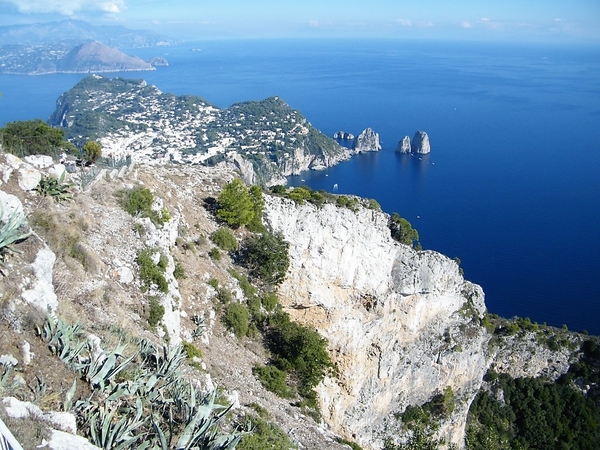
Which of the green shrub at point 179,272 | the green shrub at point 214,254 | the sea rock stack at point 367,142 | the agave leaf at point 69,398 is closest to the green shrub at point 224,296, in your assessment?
the green shrub at point 179,272

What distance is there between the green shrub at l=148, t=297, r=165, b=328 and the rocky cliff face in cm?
958

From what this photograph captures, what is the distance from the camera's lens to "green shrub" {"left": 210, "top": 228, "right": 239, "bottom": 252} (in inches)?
760

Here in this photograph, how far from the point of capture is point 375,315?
24.5 meters

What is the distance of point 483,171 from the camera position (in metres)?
88.3

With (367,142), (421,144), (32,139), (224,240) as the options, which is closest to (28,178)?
(32,139)

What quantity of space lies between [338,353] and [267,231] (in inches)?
271

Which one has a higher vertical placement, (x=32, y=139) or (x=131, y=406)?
(x=32, y=139)

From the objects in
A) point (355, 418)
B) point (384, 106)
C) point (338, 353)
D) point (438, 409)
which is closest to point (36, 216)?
point (338, 353)

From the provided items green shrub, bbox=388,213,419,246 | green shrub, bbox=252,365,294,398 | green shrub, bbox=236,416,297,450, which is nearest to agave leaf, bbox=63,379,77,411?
green shrub, bbox=236,416,297,450

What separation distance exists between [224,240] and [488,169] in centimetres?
8089

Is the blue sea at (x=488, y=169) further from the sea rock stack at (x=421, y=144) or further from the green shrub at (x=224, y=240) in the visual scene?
the green shrub at (x=224, y=240)

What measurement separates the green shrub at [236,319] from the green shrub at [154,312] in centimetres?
417

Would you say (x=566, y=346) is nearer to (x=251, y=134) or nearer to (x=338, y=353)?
(x=338, y=353)

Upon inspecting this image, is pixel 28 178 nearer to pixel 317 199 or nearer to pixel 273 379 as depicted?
pixel 273 379
